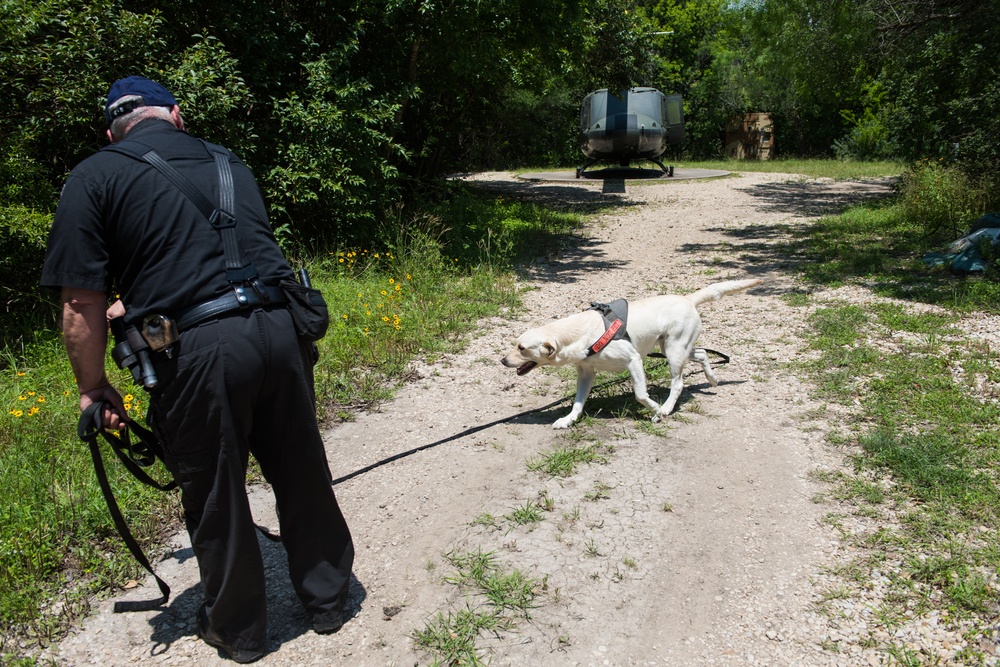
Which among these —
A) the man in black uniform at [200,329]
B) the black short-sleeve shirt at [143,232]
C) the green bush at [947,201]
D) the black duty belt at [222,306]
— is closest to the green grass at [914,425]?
the green bush at [947,201]

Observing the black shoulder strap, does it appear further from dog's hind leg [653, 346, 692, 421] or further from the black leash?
dog's hind leg [653, 346, 692, 421]

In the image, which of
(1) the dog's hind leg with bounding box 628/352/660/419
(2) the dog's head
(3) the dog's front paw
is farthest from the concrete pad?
(2) the dog's head

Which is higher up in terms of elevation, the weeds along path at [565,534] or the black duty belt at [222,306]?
the black duty belt at [222,306]

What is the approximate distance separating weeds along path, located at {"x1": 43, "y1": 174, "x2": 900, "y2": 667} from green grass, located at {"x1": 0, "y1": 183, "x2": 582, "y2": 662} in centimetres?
24

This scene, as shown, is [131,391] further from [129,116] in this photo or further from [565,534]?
[565,534]

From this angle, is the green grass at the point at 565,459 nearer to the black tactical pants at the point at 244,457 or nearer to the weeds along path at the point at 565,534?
the weeds along path at the point at 565,534

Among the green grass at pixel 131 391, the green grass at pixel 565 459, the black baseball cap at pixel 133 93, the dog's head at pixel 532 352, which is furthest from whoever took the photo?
the dog's head at pixel 532 352

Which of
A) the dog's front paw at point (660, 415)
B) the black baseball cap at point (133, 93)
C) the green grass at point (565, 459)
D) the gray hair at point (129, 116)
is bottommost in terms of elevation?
the green grass at point (565, 459)

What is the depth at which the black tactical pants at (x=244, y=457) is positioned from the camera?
2727 mm

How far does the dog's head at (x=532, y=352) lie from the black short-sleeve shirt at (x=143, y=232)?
2.29m

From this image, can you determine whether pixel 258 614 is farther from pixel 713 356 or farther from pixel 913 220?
pixel 913 220

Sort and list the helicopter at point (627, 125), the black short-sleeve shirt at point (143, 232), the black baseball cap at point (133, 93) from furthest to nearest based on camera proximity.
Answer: the helicopter at point (627, 125) < the black baseball cap at point (133, 93) < the black short-sleeve shirt at point (143, 232)

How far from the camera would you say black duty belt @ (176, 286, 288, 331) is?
2.71 metres

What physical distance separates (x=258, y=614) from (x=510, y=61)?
1134 cm
